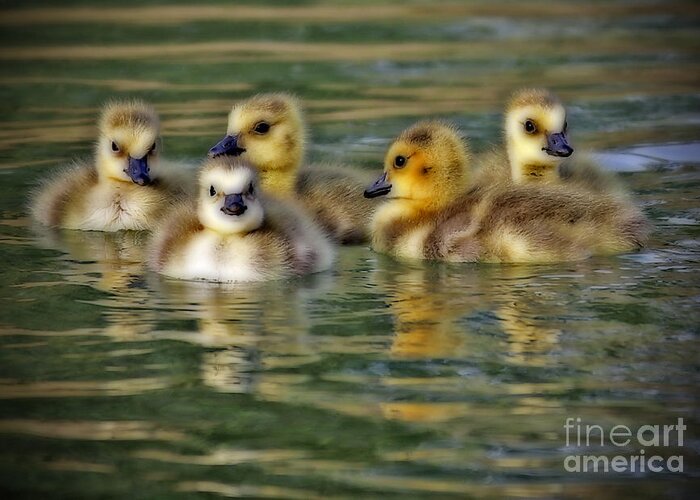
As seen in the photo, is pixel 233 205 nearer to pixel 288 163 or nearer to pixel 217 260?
pixel 217 260

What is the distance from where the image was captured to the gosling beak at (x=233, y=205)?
657 centimetres

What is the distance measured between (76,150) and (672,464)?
5.55m

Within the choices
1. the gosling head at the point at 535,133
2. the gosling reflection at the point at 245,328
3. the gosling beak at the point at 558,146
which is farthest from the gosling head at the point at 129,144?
the gosling beak at the point at 558,146

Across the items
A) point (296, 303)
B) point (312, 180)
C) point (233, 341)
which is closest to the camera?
point (233, 341)

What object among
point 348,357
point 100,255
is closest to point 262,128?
point 100,255

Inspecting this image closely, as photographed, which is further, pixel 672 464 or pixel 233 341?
pixel 233 341

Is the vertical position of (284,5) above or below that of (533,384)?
above

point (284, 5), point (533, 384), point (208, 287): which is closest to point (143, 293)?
point (208, 287)

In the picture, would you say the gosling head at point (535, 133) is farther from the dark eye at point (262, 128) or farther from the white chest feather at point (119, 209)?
the white chest feather at point (119, 209)

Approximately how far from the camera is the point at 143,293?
6.57 m

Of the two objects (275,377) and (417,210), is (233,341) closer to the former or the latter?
(275,377)

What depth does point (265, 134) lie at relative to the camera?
25.1ft

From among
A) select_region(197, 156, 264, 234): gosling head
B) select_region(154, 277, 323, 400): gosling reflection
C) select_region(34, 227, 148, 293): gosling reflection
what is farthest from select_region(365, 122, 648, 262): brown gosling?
select_region(34, 227, 148, 293): gosling reflection

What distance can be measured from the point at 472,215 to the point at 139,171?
1766 mm
